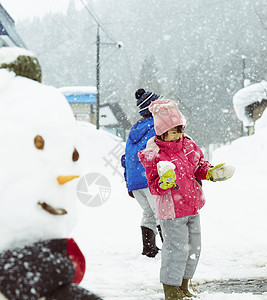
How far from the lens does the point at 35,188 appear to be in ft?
4.35

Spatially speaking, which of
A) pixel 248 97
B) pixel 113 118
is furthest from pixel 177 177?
pixel 113 118

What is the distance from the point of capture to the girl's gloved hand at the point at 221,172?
2664mm

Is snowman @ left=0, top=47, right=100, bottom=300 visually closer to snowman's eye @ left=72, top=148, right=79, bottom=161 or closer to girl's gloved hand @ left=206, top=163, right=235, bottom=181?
snowman's eye @ left=72, top=148, right=79, bottom=161

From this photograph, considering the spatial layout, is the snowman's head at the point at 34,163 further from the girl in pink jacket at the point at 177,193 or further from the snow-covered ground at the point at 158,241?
the girl in pink jacket at the point at 177,193

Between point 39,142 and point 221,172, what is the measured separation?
1.69 meters

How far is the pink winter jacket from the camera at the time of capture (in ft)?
8.81

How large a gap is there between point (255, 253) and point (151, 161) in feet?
6.39

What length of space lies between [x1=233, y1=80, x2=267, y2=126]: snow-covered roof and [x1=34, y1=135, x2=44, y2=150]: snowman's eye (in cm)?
2790

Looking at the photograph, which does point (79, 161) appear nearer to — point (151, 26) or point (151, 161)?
point (151, 161)

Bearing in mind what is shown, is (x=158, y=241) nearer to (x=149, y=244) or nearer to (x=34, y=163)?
(x=149, y=244)

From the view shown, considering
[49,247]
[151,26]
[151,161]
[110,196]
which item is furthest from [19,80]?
[151,26]

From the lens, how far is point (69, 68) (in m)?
97.6

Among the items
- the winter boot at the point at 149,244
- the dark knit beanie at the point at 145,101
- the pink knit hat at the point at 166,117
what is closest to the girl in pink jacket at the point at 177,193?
the pink knit hat at the point at 166,117

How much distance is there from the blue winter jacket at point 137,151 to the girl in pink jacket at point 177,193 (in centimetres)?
105
